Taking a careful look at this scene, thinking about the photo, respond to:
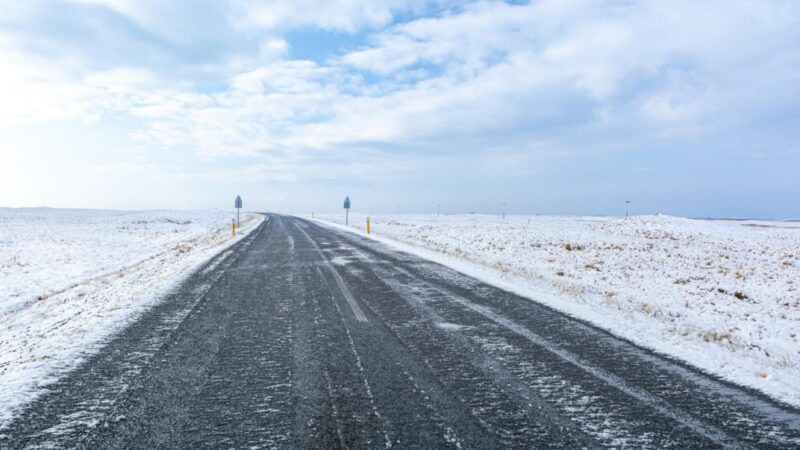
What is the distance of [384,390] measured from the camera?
400 cm

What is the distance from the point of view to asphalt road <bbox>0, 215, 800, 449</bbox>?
3182mm

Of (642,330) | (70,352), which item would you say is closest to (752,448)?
(642,330)

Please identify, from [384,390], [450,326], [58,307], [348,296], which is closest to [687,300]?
[450,326]

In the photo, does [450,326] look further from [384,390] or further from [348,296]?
[348,296]

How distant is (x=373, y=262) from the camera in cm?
1401

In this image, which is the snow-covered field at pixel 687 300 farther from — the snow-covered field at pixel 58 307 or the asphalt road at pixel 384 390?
the snow-covered field at pixel 58 307

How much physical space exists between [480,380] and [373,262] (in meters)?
9.86

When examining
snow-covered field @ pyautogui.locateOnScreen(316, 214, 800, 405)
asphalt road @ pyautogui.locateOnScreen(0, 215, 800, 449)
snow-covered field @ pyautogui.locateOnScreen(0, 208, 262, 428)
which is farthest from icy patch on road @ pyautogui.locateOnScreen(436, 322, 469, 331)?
snow-covered field @ pyautogui.locateOnScreen(0, 208, 262, 428)

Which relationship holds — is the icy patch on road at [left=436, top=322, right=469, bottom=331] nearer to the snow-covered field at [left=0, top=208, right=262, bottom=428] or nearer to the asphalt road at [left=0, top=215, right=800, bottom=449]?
the asphalt road at [left=0, top=215, right=800, bottom=449]

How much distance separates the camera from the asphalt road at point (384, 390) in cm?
318

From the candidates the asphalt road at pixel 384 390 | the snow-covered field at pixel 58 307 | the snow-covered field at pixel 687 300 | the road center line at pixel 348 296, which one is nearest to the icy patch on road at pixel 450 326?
the asphalt road at pixel 384 390

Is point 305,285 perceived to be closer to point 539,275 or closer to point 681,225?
point 539,275

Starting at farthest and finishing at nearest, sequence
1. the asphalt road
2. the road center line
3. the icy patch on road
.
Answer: the road center line, the icy patch on road, the asphalt road

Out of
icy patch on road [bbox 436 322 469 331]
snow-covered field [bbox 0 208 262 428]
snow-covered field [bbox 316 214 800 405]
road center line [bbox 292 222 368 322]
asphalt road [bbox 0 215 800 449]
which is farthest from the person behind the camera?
road center line [bbox 292 222 368 322]
